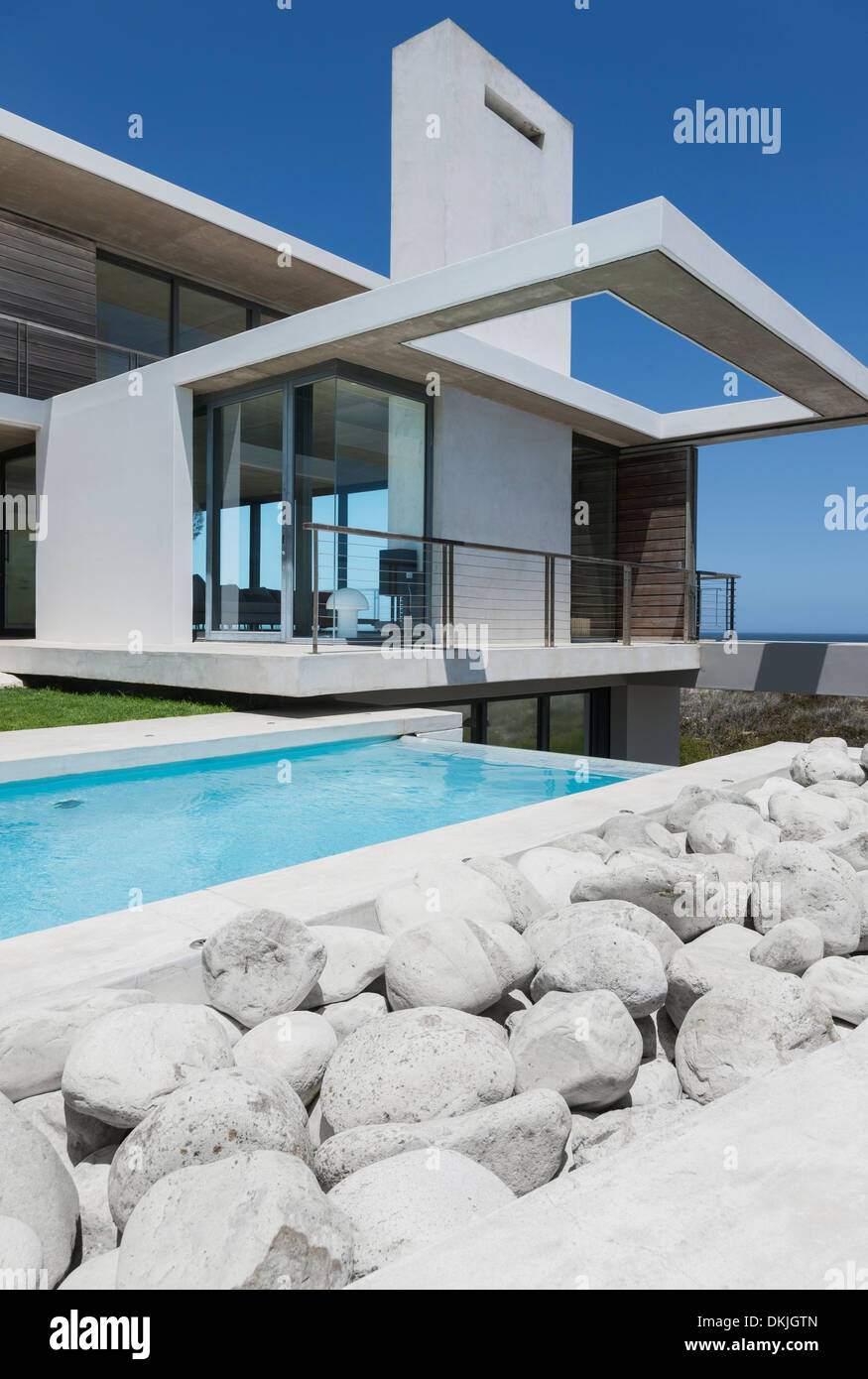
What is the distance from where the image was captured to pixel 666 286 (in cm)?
608

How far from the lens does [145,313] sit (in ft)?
40.3

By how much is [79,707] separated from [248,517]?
2658 mm

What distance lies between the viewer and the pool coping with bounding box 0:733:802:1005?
211 cm

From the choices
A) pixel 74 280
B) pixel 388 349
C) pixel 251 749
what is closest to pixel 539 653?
pixel 388 349

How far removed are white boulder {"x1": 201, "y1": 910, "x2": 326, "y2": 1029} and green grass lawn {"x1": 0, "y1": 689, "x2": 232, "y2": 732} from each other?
5.46 meters

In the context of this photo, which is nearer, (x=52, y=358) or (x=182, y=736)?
(x=182, y=736)

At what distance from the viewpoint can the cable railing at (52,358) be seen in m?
10.9

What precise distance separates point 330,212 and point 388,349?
1145 cm

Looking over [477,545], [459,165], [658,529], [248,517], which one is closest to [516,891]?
[477,545]

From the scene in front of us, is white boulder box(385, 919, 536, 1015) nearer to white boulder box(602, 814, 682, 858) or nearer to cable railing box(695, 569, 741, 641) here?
white boulder box(602, 814, 682, 858)

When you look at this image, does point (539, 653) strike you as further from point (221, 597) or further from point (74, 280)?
point (74, 280)

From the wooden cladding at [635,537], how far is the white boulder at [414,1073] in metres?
11.0

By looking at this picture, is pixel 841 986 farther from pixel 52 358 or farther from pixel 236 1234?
pixel 52 358

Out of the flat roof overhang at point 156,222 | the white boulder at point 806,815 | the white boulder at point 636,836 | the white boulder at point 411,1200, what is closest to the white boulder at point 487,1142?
the white boulder at point 411,1200
